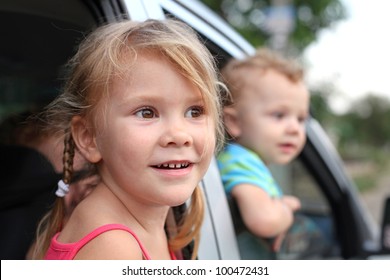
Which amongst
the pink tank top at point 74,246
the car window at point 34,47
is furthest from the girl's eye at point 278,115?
the pink tank top at point 74,246

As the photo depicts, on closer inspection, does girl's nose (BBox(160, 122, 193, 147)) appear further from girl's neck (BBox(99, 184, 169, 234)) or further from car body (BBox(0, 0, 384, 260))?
car body (BBox(0, 0, 384, 260))

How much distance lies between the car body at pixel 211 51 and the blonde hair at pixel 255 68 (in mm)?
46

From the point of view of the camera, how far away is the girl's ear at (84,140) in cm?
170

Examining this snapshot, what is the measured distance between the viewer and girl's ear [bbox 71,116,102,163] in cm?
170

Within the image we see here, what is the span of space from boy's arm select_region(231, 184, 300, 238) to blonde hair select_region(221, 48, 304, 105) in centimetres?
40

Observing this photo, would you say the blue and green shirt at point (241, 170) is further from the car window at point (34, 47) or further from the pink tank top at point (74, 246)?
the pink tank top at point (74, 246)

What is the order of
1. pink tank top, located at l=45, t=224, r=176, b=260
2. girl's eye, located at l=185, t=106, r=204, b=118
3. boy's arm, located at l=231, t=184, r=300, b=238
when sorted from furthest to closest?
boy's arm, located at l=231, t=184, r=300, b=238
girl's eye, located at l=185, t=106, r=204, b=118
pink tank top, located at l=45, t=224, r=176, b=260

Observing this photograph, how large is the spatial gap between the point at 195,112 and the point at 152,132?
6.0 inches

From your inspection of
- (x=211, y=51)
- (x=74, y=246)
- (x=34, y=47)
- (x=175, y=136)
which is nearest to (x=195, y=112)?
(x=175, y=136)

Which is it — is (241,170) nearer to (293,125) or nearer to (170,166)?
(293,125)

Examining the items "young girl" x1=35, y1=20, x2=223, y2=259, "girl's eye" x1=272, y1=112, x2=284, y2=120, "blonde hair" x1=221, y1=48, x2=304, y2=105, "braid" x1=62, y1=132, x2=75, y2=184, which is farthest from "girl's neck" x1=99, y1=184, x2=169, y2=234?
"girl's eye" x1=272, y1=112, x2=284, y2=120

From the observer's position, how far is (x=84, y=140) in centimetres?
172

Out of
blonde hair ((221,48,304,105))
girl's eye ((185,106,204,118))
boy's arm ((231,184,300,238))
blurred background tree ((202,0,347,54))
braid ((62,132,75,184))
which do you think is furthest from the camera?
blurred background tree ((202,0,347,54))
